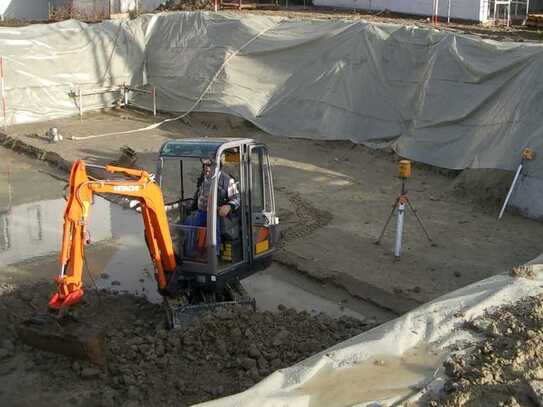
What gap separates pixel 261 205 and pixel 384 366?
362cm

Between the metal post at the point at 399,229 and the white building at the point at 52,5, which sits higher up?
the white building at the point at 52,5

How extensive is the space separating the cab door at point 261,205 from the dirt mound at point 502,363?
125 inches

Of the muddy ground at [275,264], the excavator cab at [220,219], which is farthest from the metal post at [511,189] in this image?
the excavator cab at [220,219]

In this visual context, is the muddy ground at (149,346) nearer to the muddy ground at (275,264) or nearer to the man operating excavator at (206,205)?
the muddy ground at (275,264)

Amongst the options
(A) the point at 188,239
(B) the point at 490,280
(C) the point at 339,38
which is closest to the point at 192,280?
(A) the point at 188,239

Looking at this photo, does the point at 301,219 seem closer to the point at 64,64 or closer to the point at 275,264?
the point at 275,264

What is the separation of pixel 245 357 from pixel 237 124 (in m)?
11.8

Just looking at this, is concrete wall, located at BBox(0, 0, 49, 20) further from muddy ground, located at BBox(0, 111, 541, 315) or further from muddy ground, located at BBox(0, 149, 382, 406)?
muddy ground, located at BBox(0, 149, 382, 406)

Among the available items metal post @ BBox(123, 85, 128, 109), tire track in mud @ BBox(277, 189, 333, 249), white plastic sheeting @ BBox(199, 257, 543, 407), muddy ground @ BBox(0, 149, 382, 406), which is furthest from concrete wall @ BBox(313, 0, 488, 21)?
white plastic sheeting @ BBox(199, 257, 543, 407)

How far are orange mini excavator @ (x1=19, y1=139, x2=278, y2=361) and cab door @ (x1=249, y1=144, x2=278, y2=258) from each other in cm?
1

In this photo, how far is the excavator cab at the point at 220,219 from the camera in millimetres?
8250

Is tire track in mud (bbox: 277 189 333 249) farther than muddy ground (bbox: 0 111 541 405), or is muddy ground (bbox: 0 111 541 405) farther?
tire track in mud (bbox: 277 189 333 249)

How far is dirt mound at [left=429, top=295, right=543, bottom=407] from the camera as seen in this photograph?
16.8ft

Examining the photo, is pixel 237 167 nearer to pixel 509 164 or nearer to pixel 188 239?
pixel 188 239
